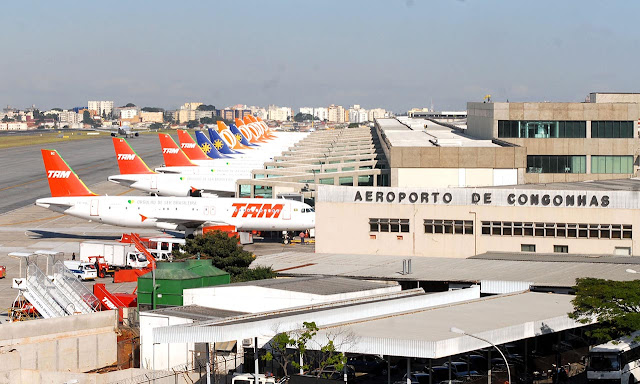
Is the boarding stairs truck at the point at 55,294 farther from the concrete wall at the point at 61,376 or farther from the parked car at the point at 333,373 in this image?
the parked car at the point at 333,373

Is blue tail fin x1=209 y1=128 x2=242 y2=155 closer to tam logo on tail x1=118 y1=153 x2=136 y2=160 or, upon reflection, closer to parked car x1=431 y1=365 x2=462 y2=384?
tam logo on tail x1=118 y1=153 x2=136 y2=160

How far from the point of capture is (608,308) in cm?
4453

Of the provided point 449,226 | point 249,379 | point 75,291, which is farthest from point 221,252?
point 249,379

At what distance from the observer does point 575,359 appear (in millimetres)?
48500

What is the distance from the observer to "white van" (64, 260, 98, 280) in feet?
262

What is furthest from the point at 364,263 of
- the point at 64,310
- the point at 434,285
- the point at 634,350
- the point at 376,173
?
the point at 376,173

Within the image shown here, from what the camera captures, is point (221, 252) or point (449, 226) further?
point (221, 252)

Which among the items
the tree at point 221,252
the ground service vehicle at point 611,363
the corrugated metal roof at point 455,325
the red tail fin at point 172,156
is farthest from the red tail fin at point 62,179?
the ground service vehicle at point 611,363

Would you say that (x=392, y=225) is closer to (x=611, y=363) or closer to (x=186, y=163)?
(x=611, y=363)

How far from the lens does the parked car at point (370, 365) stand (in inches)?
1811

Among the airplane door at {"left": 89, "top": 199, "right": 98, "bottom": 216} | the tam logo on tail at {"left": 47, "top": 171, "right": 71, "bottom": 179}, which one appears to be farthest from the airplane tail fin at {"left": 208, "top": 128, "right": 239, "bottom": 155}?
the airplane door at {"left": 89, "top": 199, "right": 98, "bottom": 216}

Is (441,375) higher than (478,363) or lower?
lower

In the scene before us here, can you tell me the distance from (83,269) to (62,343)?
29156 millimetres

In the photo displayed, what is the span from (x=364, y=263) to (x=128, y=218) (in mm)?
40296
